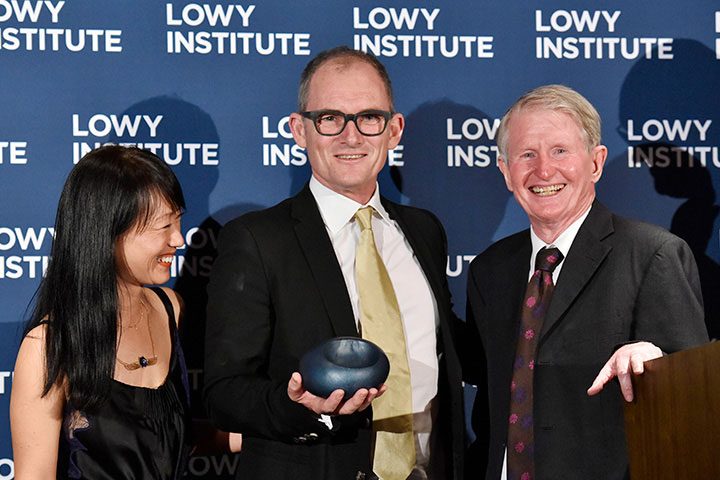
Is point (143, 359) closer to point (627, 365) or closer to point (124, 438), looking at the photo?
point (124, 438)

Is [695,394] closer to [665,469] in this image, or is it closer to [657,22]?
[665,469]

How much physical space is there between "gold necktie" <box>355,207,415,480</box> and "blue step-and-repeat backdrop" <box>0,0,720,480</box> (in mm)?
695

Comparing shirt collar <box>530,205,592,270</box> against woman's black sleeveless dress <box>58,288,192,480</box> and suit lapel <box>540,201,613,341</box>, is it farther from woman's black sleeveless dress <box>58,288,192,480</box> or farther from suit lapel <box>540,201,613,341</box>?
woman's black sleeveless dress <box>58,288,192,480</box>

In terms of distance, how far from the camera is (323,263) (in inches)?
91.0

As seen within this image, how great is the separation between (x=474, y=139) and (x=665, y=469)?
166 cm

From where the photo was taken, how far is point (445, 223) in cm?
301

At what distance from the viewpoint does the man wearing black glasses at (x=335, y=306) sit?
7.20ft

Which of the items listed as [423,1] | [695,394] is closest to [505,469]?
[695,394]

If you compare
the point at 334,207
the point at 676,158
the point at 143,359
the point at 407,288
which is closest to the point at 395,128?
the point at 334,207

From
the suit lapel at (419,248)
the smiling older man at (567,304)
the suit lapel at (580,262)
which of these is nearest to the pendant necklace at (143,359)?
the suit lapel at (419,248)

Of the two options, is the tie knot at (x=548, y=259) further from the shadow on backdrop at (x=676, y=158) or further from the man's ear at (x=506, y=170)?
the shadow on backdrop at (x=676, y=158)

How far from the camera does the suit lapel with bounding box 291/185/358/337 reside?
225 centimetres

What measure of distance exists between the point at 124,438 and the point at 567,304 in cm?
113

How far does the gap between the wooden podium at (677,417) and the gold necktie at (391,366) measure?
65 cm
